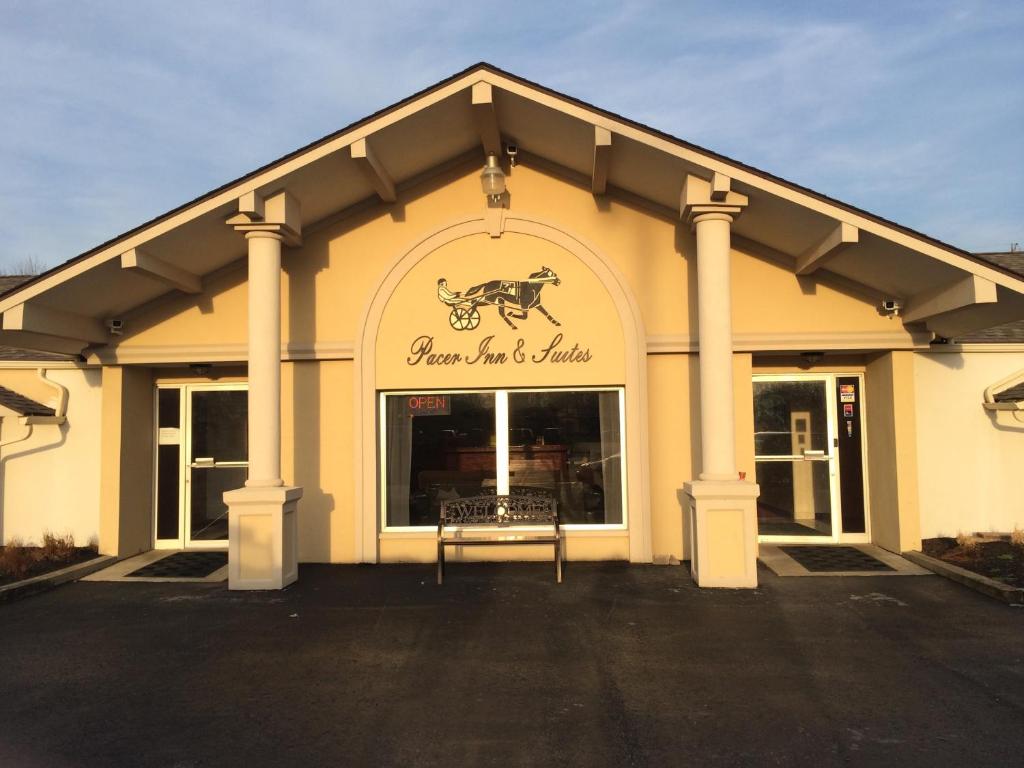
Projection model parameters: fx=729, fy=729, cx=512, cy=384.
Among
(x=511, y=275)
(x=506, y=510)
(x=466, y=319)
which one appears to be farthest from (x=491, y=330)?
(x=506, y=510)

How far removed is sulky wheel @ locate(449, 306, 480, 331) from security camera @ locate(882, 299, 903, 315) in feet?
15.7

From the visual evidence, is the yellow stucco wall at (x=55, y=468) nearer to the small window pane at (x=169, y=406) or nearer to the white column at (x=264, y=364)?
the small window pane at (x=169, y=406)

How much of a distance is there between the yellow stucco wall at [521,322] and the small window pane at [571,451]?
0.26m

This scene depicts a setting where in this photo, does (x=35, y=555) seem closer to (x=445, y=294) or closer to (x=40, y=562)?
(x=40, y=562)

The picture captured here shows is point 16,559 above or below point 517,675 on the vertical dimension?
above

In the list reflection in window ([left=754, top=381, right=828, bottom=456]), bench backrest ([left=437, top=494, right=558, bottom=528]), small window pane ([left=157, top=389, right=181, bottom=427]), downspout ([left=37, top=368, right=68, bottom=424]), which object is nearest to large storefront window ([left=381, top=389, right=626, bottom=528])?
bench backrest ([left=437, top=494, right=558, bottom=528])

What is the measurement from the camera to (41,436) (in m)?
9.51

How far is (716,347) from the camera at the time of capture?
7422 millimetres

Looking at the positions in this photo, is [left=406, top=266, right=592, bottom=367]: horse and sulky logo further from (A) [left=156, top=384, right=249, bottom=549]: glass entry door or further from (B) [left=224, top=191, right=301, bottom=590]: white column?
(A) [left=156, top=384, right=249, bottom=549]: glass entry door

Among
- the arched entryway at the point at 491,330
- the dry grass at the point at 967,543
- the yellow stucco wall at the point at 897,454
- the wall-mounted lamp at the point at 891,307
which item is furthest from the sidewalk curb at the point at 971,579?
the arched entryway at the point at 491,330

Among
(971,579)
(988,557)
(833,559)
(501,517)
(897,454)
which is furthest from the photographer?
(897,454)

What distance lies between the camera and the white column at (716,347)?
7.38m

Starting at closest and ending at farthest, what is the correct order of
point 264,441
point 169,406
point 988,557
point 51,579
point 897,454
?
point 264,441 < point 51,579 < point 988,557 < point 897,454 < point 169,406

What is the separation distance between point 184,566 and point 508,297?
504 cm
